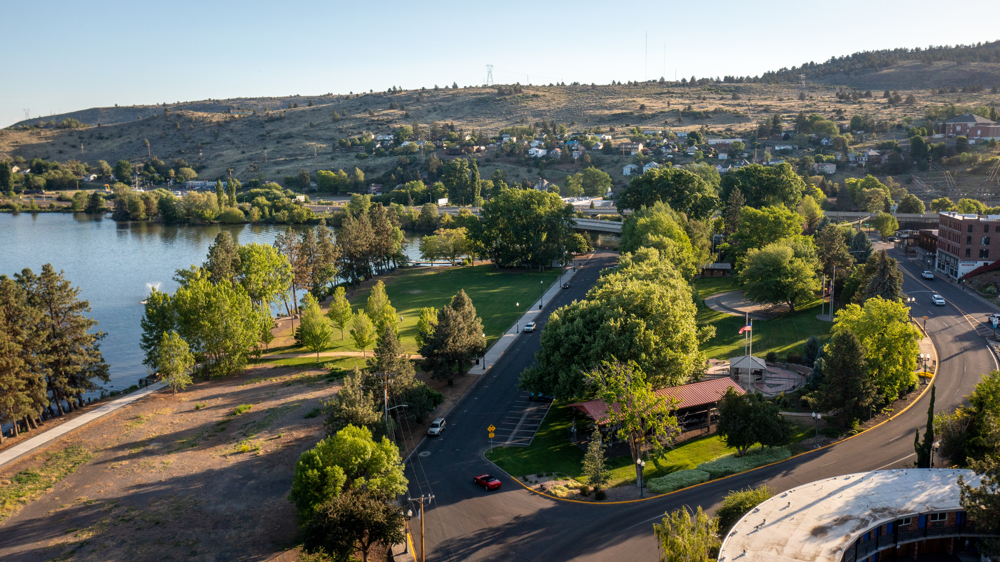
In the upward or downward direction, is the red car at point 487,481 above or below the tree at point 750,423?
below

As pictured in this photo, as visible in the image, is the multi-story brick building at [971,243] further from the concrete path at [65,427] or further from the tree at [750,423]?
the concrete path at [65,427]

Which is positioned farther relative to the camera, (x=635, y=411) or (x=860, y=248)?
(x=860, y=248)

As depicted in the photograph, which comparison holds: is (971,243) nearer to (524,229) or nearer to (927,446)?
(927,446)

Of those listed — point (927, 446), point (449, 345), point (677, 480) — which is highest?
point (449, 345)

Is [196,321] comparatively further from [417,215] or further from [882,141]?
[882,141]

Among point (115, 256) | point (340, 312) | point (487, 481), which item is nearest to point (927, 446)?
point (487, 481)

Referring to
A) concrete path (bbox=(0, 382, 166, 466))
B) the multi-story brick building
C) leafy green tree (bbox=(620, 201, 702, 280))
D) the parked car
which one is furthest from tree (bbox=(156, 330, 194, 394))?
the multi-story brick building

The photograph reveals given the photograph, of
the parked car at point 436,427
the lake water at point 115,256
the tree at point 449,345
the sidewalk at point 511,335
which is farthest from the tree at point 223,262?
the parked car at point 436,427
